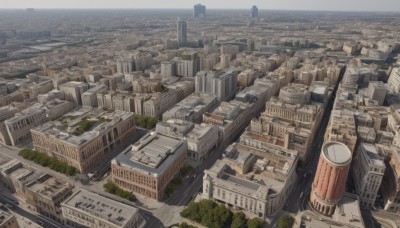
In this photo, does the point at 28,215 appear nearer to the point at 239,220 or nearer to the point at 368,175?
the point at 239,220

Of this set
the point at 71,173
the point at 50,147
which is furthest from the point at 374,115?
the point at 50,147

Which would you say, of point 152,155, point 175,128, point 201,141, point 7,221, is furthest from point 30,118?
point 201,141

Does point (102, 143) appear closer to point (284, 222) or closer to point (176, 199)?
point (176, 199)

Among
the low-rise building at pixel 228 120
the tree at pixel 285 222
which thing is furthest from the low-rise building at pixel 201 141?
the tree at pixel 285 222

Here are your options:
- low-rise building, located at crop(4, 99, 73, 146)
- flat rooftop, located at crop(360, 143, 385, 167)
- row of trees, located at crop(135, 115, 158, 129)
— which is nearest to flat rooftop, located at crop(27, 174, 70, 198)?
low-rise building, located at crop(4, 99, 73, 146)

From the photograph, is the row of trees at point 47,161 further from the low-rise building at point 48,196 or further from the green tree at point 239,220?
the green tree at point 239,220
